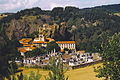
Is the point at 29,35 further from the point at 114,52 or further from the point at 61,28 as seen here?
the point at 114,52

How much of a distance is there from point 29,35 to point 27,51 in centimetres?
3176

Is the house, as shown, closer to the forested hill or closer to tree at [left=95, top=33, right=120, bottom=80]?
the forested hill

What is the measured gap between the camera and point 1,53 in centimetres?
1069

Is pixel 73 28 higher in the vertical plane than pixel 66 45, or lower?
higher

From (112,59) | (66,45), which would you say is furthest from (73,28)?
(112,59)

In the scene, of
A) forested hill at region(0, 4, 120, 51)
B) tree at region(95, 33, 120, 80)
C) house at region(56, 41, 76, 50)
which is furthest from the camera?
forested hill at region(0, 4, 120, 51)

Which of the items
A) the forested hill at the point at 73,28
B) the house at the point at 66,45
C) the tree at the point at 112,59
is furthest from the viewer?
the forested hill at the point at 73,28

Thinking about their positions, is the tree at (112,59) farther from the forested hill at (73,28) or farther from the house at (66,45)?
the house at (66,45)

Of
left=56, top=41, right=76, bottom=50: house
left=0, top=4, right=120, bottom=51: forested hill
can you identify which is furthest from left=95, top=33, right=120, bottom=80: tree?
left=56, top=41, right=76, bottom=50: house

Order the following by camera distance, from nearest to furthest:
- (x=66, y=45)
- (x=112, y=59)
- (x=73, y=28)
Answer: (x=112, y=59) < (x=66, y=45) < (x=73, y=28)

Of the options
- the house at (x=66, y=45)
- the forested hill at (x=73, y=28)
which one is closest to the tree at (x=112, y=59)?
the forested hill at (x=73, y=28)

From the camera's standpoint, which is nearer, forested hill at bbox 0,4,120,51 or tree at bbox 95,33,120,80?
tree at bbox 95,33,120,80

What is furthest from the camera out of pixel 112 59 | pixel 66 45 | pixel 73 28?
pixel 73 28

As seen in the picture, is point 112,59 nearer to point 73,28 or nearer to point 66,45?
point 66,45
